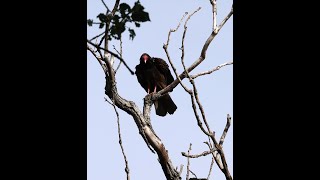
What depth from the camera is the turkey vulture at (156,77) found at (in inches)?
237

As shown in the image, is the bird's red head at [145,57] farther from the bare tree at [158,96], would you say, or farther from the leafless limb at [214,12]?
the leafless limb at [214,12]

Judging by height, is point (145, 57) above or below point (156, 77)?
above

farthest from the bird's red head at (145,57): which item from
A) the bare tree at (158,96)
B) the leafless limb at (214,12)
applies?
the leafless limb at (214,12)

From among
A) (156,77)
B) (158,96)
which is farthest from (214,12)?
(156,77)

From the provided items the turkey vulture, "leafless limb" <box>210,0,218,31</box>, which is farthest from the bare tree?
the turkey vulture

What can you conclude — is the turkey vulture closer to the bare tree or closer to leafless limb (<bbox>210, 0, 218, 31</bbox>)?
the bare tree

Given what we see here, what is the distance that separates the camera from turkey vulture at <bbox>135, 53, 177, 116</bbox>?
602 cm

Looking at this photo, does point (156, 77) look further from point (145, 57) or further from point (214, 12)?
point (214, 12)

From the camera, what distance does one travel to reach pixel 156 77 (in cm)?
624
